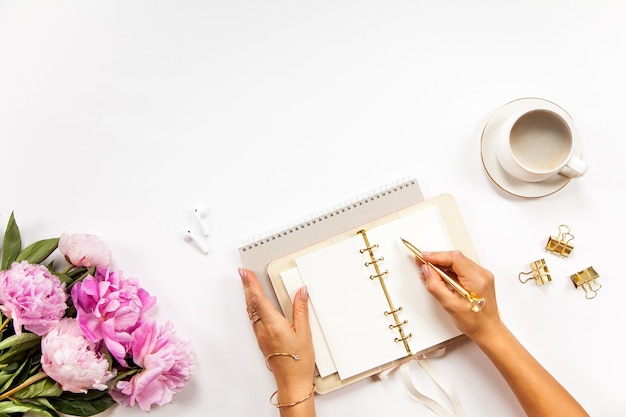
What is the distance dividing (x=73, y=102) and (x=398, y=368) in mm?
803

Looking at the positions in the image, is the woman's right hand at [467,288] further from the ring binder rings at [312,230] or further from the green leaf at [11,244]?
the green leaf at [11,244]

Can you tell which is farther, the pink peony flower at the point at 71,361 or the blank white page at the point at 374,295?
the blank white page at the point at 374,295

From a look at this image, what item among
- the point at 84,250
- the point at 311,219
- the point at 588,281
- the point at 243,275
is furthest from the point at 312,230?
the point at 588,281

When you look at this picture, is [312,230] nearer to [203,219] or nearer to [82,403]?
[203,219]

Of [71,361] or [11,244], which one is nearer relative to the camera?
[71,361]

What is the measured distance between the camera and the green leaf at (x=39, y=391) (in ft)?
2.89

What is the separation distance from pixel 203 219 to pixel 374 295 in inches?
13.8

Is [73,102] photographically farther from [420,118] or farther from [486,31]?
[486,31]

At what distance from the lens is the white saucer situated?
93cm

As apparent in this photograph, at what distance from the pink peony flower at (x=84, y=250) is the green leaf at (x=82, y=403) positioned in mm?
236

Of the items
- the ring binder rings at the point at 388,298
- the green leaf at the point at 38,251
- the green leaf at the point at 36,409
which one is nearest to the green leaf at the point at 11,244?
the green leaf at the point at 38,251

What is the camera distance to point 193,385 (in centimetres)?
98

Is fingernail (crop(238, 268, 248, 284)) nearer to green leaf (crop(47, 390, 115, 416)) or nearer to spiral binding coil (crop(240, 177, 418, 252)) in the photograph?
spiral binding coil (crop(240, 177, 418, 252))

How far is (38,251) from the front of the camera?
94 centimetres
